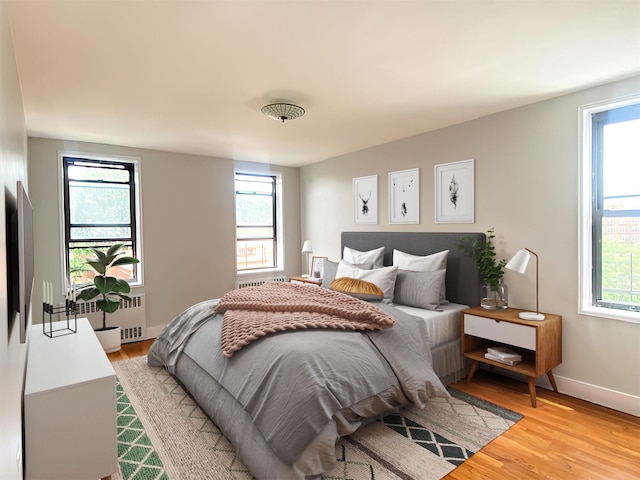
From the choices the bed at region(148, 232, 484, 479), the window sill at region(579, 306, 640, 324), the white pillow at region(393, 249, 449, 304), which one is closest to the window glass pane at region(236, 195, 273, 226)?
the bed at region(148, 232, 484, 479)

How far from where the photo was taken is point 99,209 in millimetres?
4391

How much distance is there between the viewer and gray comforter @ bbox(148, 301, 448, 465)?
1904 mm

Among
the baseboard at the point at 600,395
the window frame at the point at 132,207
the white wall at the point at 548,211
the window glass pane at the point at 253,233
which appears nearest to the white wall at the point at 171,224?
the window frame at the point at 132,207

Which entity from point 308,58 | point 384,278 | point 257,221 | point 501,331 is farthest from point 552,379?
point 257,221

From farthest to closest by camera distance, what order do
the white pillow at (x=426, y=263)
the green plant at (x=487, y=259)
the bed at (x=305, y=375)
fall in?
the white pillow at (x=426, y=263)
the green plant at (x=487, y=259)
the bed at (x=305, y=375)

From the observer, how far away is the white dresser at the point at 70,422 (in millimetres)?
1807

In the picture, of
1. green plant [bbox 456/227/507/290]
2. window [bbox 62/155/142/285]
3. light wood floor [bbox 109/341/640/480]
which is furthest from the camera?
window [bbox 62/155/142/285]

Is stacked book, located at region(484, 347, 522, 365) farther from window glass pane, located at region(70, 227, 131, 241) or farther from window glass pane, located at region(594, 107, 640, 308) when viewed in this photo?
window glass pane, located at region(70, 227, 131, 241)

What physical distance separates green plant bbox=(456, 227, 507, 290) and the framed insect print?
54.4 inches

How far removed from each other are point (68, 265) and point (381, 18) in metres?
4.25

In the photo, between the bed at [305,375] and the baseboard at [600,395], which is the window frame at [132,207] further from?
the baseboard at [600,395]

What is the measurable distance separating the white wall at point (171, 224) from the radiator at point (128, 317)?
0.10 meters

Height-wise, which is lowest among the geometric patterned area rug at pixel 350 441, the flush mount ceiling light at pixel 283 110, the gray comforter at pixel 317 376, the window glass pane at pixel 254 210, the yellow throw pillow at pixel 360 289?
the geometric patterned area rug at pixel 350 441

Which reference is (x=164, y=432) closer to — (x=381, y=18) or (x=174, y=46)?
(x=174, y=46)
